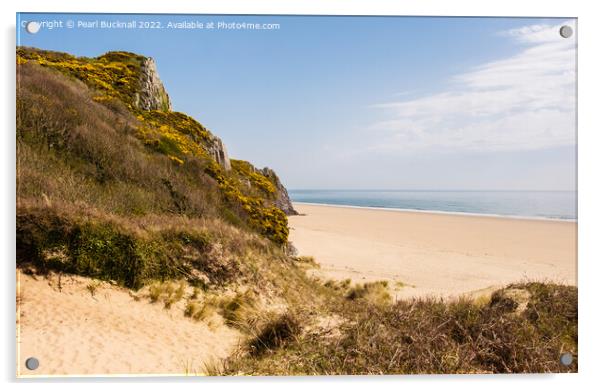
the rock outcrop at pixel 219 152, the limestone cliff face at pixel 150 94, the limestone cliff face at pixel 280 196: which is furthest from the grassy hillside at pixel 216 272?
the limestone cliff face at pixel 280 196

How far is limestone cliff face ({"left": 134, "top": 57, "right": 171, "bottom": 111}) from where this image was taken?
10891 millimetres

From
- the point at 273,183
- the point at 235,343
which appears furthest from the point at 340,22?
the point at 273,183

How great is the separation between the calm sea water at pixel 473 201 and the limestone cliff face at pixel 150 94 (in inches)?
199

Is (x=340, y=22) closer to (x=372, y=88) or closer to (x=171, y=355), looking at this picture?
(x=372, y=88)

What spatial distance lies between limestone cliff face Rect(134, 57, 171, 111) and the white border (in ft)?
17.5

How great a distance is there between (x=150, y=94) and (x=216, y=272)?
24.9ft

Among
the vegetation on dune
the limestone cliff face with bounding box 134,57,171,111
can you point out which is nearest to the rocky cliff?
the limestone cliff face with bounding box 134,57,171,111

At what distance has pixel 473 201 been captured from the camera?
696 inches

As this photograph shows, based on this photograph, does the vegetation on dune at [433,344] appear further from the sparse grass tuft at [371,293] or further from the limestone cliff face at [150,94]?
the limestone cliff face at [150,94]

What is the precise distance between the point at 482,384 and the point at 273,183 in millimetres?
9022

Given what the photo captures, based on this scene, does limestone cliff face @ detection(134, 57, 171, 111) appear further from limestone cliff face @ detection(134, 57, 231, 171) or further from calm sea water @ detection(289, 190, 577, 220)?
calm sea water @ detection(289, 190, 577, 220)

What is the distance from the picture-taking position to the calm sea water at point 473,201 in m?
6.26

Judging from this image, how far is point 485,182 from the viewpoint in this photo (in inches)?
312
